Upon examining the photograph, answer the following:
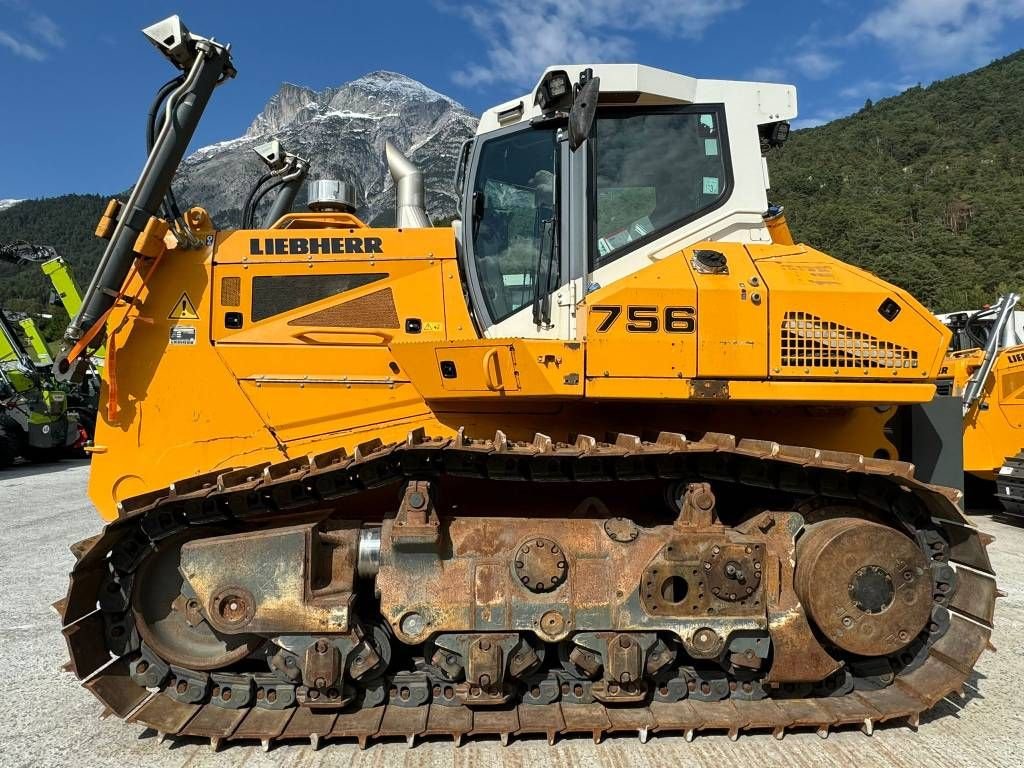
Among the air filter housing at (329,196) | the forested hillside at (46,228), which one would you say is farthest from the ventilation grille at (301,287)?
the forested hillside at (46,228)

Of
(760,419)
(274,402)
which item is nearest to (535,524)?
(760,419)

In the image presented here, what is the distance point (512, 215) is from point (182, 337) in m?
2.10

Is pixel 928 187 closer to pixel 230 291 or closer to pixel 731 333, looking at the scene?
pixel 731 333

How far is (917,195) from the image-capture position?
66250 mm

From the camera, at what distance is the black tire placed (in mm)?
14781

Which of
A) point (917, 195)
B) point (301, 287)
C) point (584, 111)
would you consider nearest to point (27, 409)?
point (301, 287)

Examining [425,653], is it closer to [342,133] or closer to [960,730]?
[960,730]

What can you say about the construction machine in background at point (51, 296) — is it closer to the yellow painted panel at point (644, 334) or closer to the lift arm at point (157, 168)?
the lift arm at point (157, 168)

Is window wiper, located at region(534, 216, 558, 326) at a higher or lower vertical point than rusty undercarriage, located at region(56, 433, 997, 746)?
higher

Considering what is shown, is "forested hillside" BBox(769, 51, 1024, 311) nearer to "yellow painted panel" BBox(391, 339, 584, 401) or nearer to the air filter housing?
the air filter housing

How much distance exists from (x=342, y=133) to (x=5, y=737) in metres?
96.7

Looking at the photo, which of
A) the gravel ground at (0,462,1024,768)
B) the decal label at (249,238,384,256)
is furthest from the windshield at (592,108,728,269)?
the gravel ground at (0,462,1024,768)

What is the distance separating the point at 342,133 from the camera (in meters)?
90.4

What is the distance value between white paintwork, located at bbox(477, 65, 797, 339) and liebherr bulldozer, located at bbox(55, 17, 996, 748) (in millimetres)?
30
